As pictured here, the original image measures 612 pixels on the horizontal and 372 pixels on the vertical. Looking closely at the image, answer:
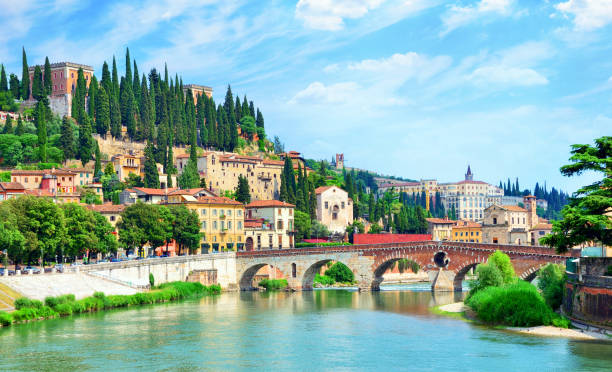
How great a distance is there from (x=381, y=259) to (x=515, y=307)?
84.6ft

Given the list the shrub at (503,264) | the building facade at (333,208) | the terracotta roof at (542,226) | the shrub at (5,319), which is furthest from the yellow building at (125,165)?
the shrub at (5,319)

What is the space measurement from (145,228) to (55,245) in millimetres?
15220

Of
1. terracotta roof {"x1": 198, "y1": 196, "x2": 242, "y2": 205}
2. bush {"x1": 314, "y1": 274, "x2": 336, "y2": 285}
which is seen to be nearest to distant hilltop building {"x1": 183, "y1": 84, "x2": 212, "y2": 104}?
terracotta roof {"x1": 198, "y1": 196, "x2": 242, "y2": 205}

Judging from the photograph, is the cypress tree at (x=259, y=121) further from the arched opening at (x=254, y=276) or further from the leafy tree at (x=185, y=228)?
the arched opening at (x=254, y=276)

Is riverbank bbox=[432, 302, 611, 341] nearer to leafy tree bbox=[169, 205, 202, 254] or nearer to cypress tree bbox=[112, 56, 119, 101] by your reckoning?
leafy tree bbox=[169, 205, 202, 254]

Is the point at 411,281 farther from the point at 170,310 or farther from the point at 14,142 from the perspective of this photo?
the point at 14,142

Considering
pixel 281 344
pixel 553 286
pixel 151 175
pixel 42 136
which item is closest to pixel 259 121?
pixel 151 175

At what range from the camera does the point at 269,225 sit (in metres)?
92.9

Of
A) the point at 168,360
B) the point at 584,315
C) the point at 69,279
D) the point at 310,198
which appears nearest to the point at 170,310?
the point at 69,279

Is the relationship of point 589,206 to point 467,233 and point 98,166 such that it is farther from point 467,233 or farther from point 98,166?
point 467,233

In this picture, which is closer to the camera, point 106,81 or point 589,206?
point 589,206

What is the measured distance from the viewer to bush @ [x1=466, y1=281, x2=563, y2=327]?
133 feet

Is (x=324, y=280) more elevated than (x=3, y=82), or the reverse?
(x=3, y=82)

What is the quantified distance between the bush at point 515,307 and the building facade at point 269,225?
46.1 m
